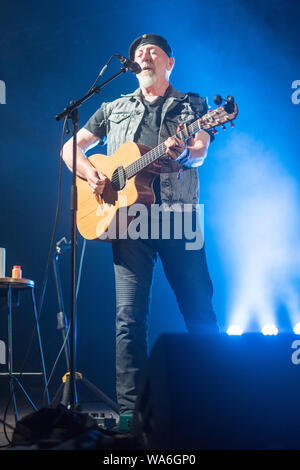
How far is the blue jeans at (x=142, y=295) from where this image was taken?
7.38ft

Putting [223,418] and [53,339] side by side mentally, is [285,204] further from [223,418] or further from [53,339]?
[223,418]

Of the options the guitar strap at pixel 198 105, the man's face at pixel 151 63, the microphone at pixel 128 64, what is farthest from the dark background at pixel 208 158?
the microphone at pixel 128 64

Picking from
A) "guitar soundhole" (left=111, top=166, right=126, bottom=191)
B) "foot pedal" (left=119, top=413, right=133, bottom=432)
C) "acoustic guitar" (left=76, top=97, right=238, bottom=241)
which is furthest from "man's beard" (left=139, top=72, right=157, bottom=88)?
"foot pedal" (left=119, top=413, right=133, bottom=432)

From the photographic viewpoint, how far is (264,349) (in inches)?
55.6

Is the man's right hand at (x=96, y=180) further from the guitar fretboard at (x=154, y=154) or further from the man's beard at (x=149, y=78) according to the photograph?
the man's beard at (x=149, y=78)

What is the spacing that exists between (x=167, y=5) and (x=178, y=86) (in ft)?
2.45

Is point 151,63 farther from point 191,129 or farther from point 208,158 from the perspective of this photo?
point 208,158

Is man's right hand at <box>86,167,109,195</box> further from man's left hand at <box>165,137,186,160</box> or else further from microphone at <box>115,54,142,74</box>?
microphone at <box>115,54,142,74</box>

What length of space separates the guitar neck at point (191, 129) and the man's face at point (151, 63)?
0.46 meters

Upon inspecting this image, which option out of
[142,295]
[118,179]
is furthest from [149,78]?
[142,295]

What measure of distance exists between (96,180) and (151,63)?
69cm

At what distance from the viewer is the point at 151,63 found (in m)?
2.66

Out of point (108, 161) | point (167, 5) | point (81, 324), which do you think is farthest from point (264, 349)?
point (167, 5)

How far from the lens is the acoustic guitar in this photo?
2303 millimetres
